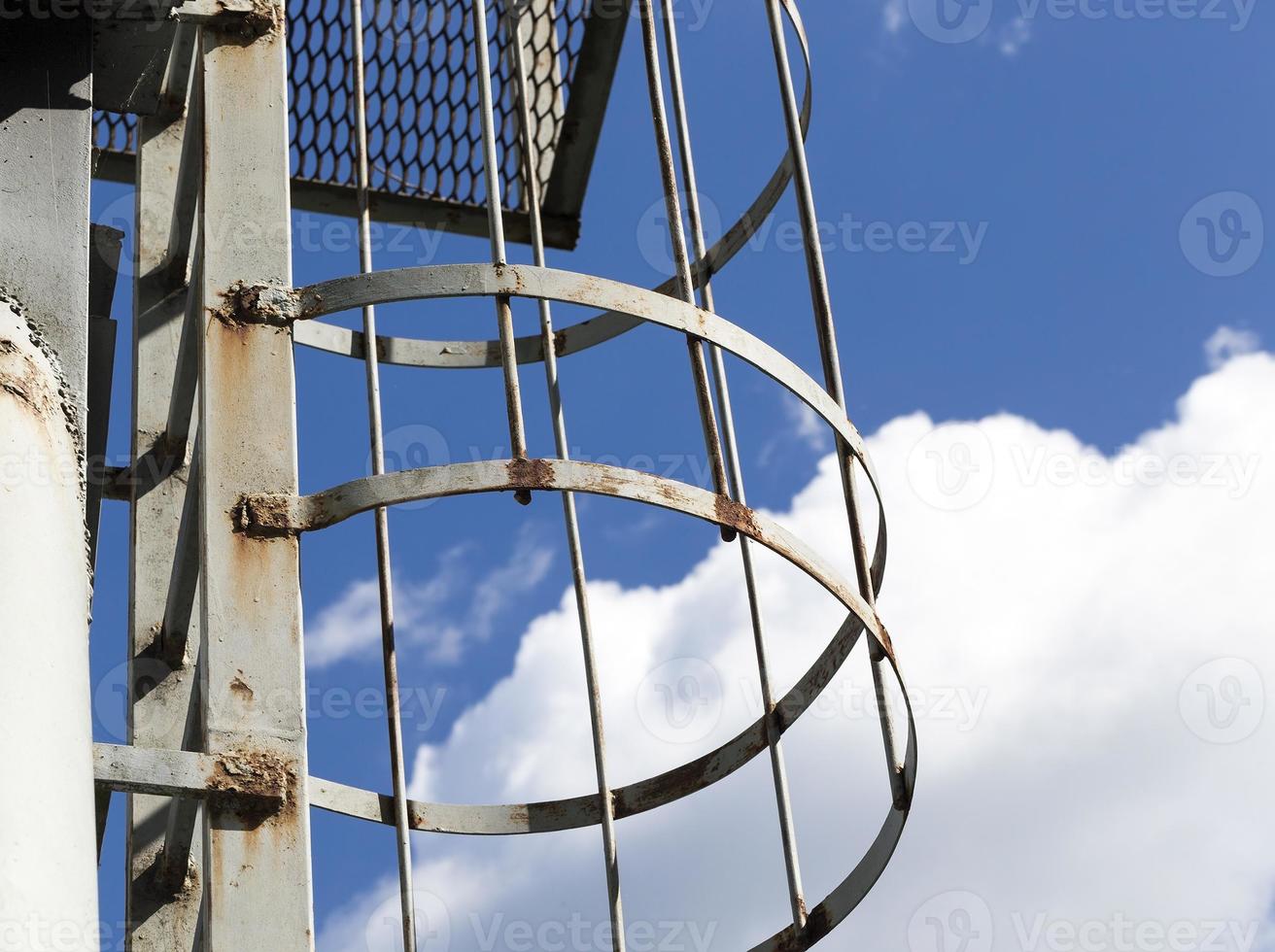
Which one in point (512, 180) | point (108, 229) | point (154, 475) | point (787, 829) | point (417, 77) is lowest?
point (787, 829)

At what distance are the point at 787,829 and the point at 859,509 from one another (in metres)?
1.28

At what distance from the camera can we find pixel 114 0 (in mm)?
6297

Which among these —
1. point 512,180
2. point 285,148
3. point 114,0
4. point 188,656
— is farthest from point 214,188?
point 512,180

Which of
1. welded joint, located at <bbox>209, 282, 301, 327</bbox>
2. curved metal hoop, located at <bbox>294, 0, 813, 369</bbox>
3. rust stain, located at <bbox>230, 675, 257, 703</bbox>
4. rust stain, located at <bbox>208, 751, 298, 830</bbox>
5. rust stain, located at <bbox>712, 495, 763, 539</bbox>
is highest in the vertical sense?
curved metal hoop, located at <bbox>294, 0, 813, 369</bbox>

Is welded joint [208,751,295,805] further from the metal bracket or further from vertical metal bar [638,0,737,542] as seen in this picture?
vertical metal bar [638,0,737,542]

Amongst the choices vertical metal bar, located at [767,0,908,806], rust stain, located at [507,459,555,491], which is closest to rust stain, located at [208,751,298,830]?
rust stain, located at [507,459,555,491]

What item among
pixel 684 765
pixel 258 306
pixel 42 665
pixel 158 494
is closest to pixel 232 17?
pixel 258 306

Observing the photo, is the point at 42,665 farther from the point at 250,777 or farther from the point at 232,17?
the point at 232,17

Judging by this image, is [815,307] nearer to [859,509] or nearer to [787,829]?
[859,509]

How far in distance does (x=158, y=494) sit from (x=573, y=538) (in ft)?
6.77

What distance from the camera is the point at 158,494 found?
26.4 ft

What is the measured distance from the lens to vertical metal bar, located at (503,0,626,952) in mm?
6172

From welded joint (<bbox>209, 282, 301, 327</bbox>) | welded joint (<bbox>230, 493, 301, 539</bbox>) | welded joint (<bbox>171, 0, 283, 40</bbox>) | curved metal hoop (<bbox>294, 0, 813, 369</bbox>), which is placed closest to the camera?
welded joint (<bbox>230, 493, 301, 539</bbox>)

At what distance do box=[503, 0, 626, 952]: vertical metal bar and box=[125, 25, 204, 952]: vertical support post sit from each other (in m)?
1.28
